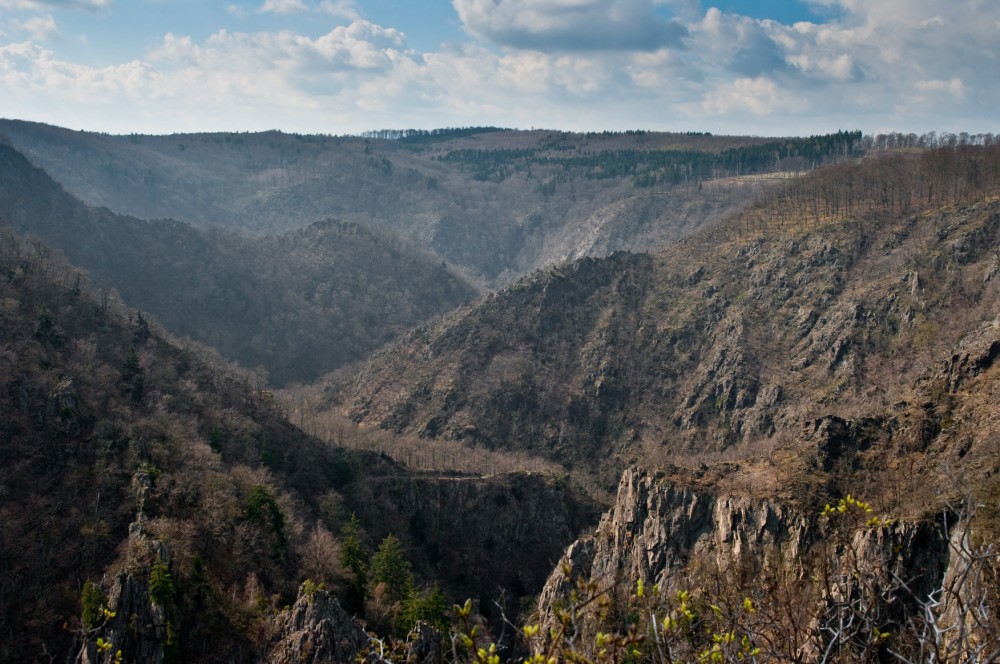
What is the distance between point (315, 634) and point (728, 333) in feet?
351

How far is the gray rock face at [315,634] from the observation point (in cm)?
5609

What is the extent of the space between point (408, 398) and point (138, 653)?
9574 cm

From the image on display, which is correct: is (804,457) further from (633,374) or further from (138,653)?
(633,374)

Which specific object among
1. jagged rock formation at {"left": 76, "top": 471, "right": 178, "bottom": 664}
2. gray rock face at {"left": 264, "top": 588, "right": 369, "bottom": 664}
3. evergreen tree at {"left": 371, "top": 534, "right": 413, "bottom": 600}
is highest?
jagged rock formation at {"left": 76, "top": 471, "right": 178, "bottom": 664}

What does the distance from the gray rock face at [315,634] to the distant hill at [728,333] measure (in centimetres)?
4726

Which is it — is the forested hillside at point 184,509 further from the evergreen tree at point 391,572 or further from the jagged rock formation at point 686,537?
the jagged rock formation at point 686,537

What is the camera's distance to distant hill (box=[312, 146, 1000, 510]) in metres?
120

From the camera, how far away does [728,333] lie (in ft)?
474

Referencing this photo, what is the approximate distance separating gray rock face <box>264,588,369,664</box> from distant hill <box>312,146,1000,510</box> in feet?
155

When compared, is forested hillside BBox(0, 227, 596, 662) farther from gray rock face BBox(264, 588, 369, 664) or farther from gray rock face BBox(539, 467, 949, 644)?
gray rock face BBox(539, 467, 949, 644)

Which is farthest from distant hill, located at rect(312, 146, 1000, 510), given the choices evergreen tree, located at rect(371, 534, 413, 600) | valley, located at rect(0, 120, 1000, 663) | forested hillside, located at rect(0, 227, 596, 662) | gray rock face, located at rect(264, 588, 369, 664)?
gray rock face, located at rect(264, 588, 369, 664)

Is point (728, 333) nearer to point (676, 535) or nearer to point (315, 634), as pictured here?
point (676, 535)

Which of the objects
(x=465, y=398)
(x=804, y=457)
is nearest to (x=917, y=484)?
(x=804, y=457)

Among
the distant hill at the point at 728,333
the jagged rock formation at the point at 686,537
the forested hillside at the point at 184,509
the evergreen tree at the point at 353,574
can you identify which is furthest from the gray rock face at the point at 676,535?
the evergreen tree at the point at 353,574
